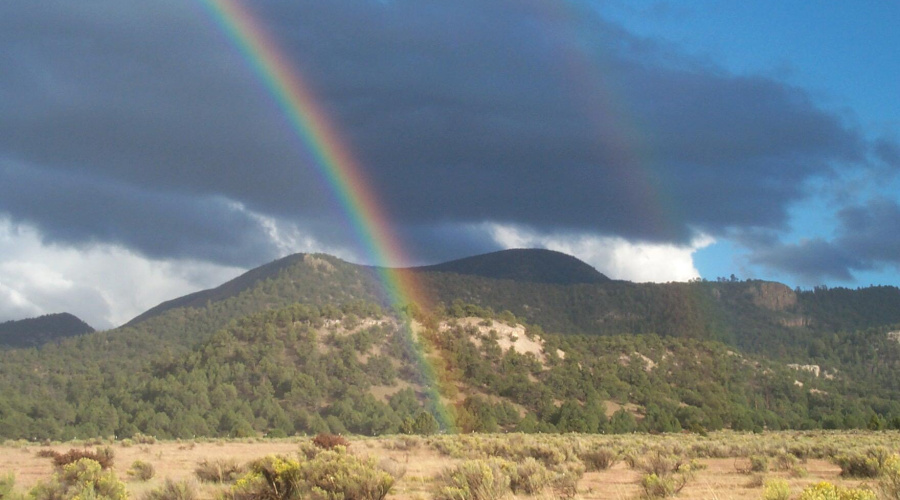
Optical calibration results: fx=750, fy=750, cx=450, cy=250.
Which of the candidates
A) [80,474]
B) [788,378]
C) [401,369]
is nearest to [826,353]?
[788,378]

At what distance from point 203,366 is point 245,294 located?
254 feet

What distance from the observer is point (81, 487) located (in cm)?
1598

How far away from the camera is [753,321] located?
165 metres

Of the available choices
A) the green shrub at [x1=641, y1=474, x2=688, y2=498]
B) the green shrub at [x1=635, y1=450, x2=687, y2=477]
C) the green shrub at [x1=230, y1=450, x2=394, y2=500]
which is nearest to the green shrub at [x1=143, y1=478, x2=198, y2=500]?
the green shrub at [x1=230, y1=450, x2=394, y2=500]

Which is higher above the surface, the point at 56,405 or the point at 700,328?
the point at 700,328

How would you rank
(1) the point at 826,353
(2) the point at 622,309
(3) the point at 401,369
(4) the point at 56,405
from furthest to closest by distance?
(2) the point at 622,309, (1) the point at 826,353, (3) the point at 401,369, (4) the point at 56,405

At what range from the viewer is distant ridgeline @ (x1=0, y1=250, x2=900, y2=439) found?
74312 mm

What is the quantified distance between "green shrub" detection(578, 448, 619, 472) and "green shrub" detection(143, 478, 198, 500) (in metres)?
14.3

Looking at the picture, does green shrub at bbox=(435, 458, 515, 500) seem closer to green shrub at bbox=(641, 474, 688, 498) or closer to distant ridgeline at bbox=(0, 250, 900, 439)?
green shrub at bbox=(641, 474, 688, 498)

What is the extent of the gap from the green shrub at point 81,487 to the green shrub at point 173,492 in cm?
53

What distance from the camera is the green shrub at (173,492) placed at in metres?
14.9

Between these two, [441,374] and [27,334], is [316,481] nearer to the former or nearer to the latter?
[441,374]

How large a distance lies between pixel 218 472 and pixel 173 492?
6194 mm

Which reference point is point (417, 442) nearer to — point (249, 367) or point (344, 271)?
point (249, 367)
